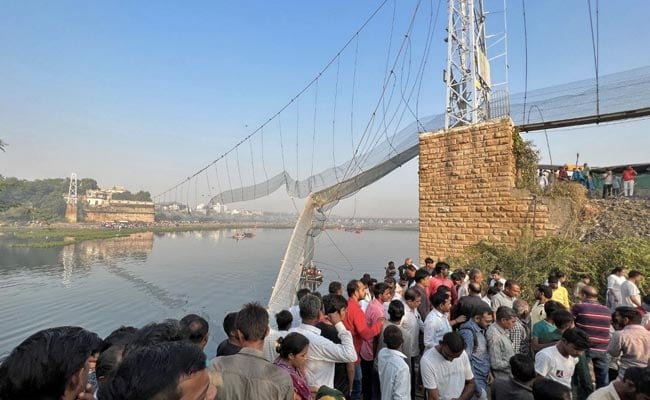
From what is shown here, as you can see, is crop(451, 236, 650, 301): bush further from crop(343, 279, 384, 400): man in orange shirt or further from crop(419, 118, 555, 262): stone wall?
crop(343, 279, 384, 400): man in orange shirt

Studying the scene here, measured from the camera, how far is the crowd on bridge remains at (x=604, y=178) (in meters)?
8.61

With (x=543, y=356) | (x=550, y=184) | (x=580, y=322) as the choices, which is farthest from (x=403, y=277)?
(x=550, y=184)

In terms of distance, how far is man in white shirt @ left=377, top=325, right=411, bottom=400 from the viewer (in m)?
2.41

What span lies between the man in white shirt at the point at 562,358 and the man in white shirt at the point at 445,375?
2.03 feet

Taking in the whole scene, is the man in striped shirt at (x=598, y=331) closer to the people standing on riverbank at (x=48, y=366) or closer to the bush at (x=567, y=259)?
the bush at (x=567, y=259)

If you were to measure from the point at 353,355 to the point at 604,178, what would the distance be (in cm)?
1042

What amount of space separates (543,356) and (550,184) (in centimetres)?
653

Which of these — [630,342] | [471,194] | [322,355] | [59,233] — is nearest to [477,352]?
[630,342]

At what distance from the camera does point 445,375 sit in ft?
8.05

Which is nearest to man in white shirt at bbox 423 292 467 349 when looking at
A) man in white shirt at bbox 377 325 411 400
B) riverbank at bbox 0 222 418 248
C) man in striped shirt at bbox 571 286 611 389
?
man in white shirt at bbox 377 325 411 400

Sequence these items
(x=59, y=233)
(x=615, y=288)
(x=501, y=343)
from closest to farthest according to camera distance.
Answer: (x=501, y=343)
(x=615, y=288)
(x=59, y=233)

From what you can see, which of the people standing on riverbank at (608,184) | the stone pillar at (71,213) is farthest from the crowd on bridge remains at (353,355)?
the stone pillar at (71,213)

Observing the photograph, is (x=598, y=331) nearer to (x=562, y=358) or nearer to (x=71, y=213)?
(x=562, y=358)

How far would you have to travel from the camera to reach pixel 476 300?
135 inches
